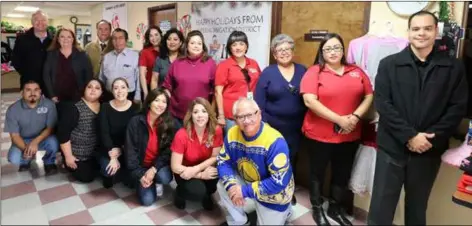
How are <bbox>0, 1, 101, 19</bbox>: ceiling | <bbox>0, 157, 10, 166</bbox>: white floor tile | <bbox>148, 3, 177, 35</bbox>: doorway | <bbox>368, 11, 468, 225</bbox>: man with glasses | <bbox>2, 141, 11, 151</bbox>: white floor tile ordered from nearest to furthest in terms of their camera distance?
<bbox>368, 11, 468, 225</bbox>: man with glasses → <bbox>0, 157, 10, 166</bbox>: white floor tile → <bbox>2, 141, 11, 151</bbox>: white floor tile → <bbox>0, 1, 101, 19</bbox>: ceiling → <bbox>148, 3, 177, 35</bbox>: doorway

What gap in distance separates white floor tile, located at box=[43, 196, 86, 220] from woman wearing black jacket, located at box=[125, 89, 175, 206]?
21 centimetres

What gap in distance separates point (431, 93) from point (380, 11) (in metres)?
0.48

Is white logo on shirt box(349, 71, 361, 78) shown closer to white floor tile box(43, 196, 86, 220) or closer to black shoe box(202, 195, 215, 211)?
black shoe box(202, 195, 215, 211)

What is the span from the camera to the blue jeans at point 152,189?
93 centimetres

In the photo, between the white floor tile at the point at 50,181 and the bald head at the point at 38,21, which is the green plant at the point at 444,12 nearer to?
the white floor tile at the point at 50,181

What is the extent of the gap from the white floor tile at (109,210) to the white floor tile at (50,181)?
0.95 ft

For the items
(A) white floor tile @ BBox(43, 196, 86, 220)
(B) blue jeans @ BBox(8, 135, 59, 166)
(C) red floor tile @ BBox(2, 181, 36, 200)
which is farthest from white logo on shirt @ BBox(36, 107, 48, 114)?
(A) white floor tile @ BBox(43, 196, 86, 220)

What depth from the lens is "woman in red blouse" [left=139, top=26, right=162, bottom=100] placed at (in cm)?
150

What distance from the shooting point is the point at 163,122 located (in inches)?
42.6

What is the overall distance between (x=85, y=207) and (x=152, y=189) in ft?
0.73

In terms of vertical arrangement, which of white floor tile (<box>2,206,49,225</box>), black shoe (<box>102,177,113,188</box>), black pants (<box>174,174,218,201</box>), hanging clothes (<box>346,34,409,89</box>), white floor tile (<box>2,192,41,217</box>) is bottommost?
black shoe (<box>102,177,113,188</box>)

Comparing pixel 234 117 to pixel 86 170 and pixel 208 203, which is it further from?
pixel 86 170

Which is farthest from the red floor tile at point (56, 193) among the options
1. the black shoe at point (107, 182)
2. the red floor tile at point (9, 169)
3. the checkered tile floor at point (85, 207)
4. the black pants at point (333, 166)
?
the black pants at point (333, 166)

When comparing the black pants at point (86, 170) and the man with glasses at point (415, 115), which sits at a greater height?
the man with glasses at point (415, 115)
